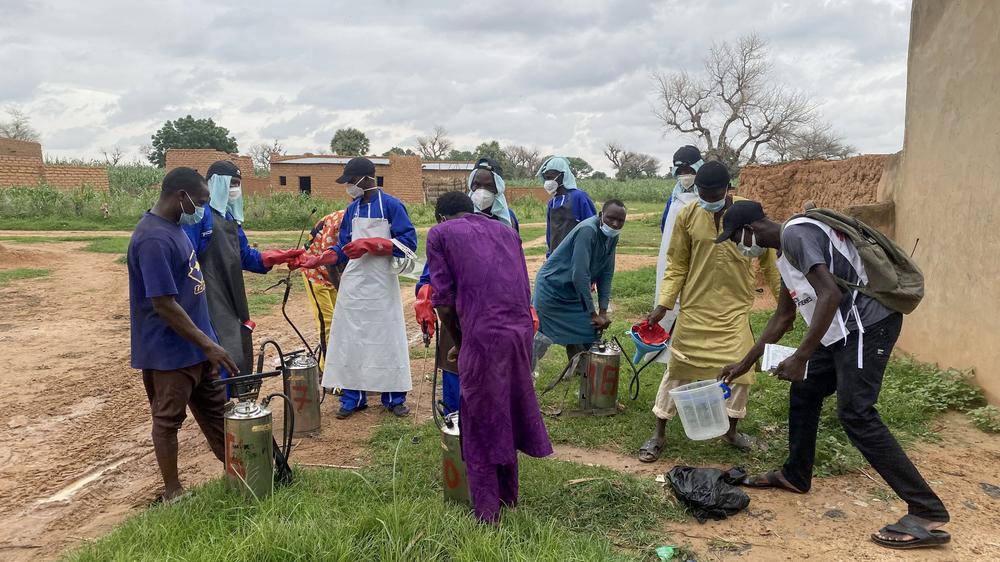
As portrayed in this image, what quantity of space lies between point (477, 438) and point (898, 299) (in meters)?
2.18

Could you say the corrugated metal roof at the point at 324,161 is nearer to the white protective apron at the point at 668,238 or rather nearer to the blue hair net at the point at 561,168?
the blue hair net at the point at 561,168

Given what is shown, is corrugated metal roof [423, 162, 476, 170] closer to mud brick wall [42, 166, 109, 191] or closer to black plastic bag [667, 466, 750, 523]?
mud brick wall [42, 166, 109, 191]

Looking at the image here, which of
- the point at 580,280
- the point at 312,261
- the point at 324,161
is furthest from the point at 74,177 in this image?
the point at 580,280

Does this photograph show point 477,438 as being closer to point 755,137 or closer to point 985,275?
point 985,275

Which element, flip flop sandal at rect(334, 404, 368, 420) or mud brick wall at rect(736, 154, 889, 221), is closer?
flip flop sandal at rect(334, 404, 368, 420)

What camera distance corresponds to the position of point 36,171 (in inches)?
947

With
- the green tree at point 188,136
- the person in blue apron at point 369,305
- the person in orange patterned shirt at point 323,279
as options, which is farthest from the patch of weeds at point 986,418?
the green tree at point 188,136

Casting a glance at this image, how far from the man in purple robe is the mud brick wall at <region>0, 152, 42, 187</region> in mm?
26434

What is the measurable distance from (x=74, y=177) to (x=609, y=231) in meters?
27.1

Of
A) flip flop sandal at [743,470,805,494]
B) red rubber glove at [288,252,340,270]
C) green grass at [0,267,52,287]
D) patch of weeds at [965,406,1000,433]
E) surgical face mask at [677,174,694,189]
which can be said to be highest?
surgical face mask at [677,174,694,189]

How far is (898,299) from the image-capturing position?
3.24 metres

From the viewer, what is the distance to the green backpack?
3221 millimetres

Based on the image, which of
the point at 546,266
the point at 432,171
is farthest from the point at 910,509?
the point at 432,171

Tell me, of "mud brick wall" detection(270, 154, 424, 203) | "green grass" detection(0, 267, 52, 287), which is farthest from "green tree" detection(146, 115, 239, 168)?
"green grass" detection(0, 267, 52, 287)
